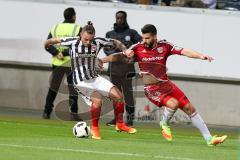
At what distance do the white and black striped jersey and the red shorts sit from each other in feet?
3.92

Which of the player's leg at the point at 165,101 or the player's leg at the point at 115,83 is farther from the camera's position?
the player's leg at the point at 115,83

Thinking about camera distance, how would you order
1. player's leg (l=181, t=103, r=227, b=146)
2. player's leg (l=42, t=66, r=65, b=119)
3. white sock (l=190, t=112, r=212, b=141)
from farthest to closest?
player's leg (l=42, t=66, r=65, b=119)
white sock (l=190, t=112, r=212, b=141)
player's leg (l=181, t=103, r=227, b=146)

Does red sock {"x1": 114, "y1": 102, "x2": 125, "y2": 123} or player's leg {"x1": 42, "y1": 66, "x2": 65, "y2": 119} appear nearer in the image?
red sock {"x1": 114, "y1": 102, "x2": 125, "y2": 123}

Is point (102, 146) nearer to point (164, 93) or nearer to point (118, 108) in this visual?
point (164, 93)

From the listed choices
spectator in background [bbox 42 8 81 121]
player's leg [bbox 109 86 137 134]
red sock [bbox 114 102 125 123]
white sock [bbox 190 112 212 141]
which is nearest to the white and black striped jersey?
player's leg [bbox 109 86 137 134]

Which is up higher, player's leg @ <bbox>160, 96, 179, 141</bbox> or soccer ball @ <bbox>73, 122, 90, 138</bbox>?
player's leg @ <bbox>160, 96, 179, 141</bbox>

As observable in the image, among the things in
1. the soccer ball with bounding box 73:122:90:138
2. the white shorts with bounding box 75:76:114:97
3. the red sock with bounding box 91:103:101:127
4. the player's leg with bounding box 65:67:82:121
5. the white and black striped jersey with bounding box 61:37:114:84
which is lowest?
the player's leg with bounding box 65:67:82:121

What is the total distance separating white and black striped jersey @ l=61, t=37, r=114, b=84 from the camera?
1825 centimetres

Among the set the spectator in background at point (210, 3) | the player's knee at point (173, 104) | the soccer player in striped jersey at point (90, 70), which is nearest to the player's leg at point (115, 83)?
the soccer player in striped jersey at point (90, 70)

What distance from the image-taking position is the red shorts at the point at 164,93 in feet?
57.1

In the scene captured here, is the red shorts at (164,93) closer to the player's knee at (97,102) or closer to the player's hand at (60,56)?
the player's knee at (97,102)

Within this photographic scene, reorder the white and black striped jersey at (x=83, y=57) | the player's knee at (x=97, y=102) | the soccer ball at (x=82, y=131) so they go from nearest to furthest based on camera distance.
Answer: the soccer ball at (x=82, y=131) → the player's knee at (x=97, y=102) → the white and black striped jersey at (x=83, y=57)

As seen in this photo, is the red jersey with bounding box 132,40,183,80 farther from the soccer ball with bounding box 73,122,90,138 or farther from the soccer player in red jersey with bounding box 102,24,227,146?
the soccer ball with bounding box 73,122,90,138

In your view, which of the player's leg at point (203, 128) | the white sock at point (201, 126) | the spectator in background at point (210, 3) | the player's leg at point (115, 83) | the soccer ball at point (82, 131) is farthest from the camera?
the spectator in background at point (210, 3)
